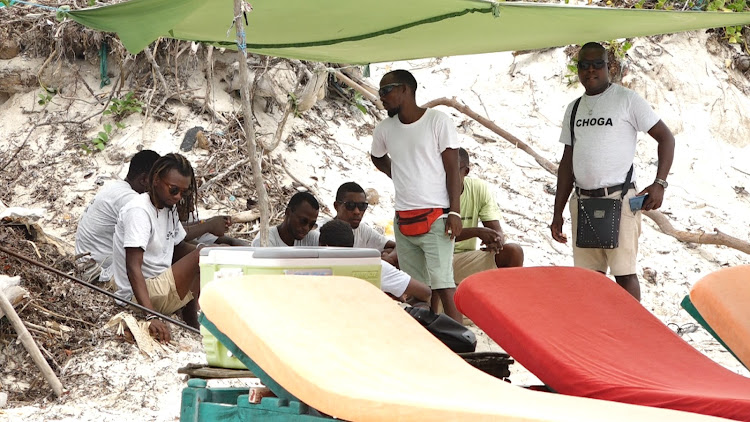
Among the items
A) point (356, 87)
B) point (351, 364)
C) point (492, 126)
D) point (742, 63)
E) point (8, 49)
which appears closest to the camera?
point (351, 364)

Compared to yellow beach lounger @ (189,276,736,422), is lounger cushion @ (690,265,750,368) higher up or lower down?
lower down

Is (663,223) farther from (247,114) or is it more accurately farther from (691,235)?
(247,114)

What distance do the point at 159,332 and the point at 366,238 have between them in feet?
4.80

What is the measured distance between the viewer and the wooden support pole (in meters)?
4.27

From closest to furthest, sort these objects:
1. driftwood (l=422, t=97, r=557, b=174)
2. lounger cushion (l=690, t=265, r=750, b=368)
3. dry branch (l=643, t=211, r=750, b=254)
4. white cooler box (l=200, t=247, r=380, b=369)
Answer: white cooler box (l=200, t=247, r=380, b=369) → lounger cushion (l=690, t=265, r=750, b=368) → dry branch (l=643, t=211, r=750, b=254) → driftwood (l=422, t=97, r=557, b=174)

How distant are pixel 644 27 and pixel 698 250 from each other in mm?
3728

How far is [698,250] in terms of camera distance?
8.13m

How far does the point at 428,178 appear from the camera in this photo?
485cm

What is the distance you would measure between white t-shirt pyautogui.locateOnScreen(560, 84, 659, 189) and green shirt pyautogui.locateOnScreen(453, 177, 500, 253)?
3.76 ft

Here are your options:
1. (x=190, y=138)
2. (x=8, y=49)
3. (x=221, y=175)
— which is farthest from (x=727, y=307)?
(x=8, y=49)

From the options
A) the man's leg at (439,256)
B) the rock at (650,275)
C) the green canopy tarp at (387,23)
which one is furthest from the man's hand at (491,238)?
the rock at (650,275)

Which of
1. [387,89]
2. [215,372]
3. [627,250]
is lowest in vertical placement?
[627,250]

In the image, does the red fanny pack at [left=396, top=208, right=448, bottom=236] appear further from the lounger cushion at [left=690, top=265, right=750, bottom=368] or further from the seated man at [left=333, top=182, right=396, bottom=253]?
the lounger cushion at [left=690, top=265, right=750, bottom=368]

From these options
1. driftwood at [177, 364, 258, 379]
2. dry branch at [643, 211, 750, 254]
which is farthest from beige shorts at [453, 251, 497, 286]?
driftwood at [177, 364, 258, 379]
